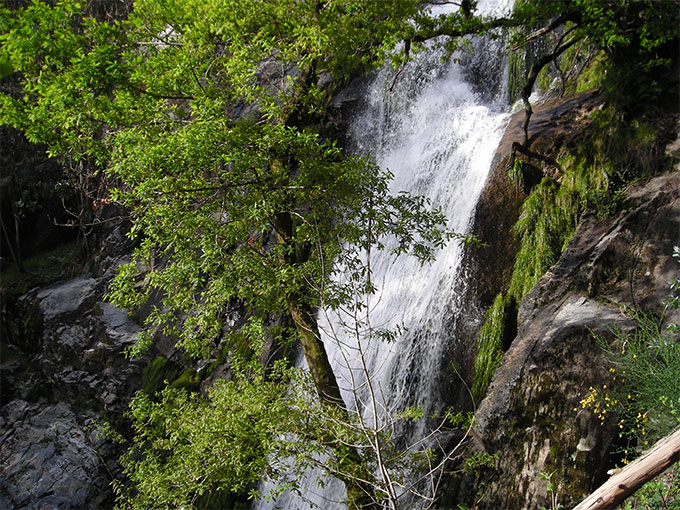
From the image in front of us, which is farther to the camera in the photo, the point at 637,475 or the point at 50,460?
the point at 50,460

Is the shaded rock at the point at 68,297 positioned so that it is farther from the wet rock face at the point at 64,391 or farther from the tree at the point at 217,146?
the tree at the point at 217,146

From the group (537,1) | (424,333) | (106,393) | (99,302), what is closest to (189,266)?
(424,333)

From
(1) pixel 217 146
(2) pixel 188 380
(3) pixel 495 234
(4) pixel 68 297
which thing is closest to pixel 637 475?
(1) pixel 217 146

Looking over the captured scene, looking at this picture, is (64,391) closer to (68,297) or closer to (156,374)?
(156,374)

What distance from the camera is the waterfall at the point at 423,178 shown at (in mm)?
6875

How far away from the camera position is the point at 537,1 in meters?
5.88

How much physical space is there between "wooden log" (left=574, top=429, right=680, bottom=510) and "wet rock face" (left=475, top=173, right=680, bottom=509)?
7.57 feet

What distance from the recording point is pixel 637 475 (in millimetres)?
2426

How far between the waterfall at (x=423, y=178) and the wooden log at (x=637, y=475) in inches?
87.7

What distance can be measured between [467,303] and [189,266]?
12.0 ft

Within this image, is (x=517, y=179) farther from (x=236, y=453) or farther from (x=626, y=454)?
(x=236, y=453)

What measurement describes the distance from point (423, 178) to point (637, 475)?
21.8 ft

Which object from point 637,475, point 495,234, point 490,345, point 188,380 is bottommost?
point 637,475

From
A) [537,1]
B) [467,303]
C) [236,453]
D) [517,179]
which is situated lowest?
[236,453]
